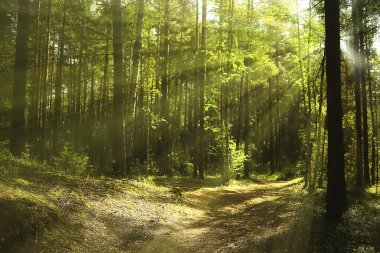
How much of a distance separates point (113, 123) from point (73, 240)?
8.52 metres

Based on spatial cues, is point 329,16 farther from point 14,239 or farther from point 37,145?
point 37,145

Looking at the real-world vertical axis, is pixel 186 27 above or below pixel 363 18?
above

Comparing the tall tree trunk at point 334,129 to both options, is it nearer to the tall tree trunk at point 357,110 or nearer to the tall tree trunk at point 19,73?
the tall tree trunk at point 357,110

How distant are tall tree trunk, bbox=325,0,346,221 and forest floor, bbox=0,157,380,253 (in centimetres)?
50

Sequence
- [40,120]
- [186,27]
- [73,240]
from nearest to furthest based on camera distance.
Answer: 1. [73,240]
2. [40,120]
3. [186,27]

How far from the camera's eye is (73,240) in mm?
8172

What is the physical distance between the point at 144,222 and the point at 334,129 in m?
6.18

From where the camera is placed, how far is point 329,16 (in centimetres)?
1027

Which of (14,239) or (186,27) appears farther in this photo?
(186,27)

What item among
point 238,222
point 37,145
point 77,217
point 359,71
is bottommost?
point 238,222

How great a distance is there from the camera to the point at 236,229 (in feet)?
37.8

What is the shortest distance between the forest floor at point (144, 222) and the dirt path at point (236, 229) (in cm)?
3

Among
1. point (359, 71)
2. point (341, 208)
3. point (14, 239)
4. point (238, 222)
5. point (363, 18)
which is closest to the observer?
point (14, 239)

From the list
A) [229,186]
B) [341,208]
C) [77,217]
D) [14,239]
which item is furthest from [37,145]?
[341,208]
